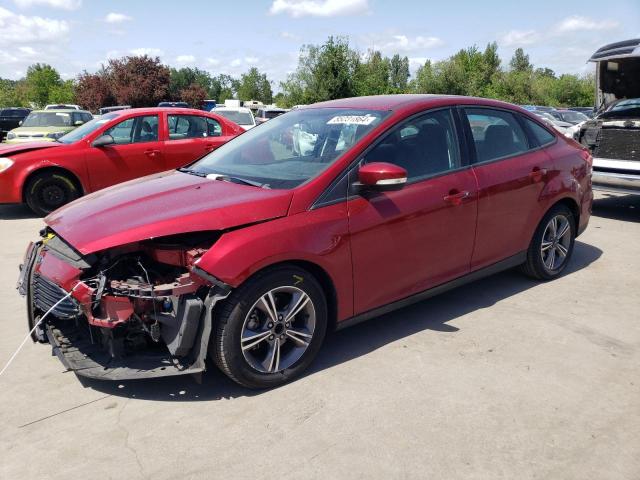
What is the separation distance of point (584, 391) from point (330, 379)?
152cm

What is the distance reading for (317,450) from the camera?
275cm

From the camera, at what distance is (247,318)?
123 inches

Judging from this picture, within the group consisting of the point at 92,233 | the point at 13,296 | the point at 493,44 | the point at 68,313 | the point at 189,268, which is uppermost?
the point at 493,44

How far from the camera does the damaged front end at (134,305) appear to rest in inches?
117

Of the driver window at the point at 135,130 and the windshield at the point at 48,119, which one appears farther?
the windshield at the point at 48,119

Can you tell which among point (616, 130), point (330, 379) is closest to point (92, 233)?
point (330, 379)

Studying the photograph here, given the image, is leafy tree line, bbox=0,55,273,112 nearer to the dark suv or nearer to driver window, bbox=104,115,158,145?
the dark suv

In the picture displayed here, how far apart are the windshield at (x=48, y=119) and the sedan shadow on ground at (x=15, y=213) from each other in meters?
6.46

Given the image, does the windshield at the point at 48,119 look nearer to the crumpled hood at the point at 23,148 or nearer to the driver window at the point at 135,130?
the crumpled hood at the point at 23,148

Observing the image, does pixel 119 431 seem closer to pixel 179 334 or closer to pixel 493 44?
pixel 179 334

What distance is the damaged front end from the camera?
2980 mm

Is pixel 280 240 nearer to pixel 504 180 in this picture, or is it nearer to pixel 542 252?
pixel 504 180

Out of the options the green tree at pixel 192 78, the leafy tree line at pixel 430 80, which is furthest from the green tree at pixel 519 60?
the green tree at pixel 192 78

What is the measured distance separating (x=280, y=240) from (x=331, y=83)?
3191cm
